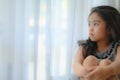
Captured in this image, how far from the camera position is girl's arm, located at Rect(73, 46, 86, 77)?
1243 millimetres

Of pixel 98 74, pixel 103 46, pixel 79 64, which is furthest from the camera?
pixel 103 46

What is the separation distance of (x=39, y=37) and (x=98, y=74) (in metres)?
0.43

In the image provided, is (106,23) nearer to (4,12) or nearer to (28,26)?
(28,26)

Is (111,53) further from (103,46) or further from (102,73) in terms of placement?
(102,73)

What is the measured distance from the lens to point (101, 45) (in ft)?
4.77

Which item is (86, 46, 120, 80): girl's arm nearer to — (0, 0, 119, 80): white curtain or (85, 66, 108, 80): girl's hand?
(85, 66, 108, 80): girl's hand

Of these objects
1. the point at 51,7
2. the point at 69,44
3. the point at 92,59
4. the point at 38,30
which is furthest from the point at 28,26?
the point at 92,59

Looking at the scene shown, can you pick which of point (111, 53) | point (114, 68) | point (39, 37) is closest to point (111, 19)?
point (111, 53)

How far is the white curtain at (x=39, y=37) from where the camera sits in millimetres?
1337

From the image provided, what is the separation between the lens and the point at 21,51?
1370 millimetres

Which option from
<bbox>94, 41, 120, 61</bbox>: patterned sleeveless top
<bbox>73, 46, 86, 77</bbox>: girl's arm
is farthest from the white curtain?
<bbox>94, 41, 120, 61</bbox>: patterned sleeveless top

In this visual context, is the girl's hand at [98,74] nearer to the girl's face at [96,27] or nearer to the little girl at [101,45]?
the little girl at [101,45]

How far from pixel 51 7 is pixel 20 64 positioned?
0.38 meters

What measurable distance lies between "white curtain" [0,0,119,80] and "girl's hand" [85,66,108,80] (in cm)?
32
